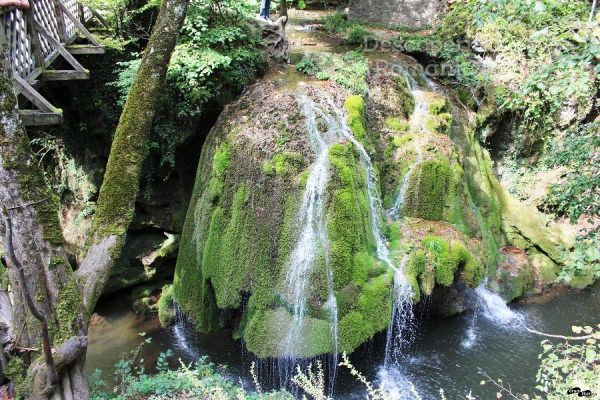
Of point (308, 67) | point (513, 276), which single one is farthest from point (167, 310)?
point (513, 276)

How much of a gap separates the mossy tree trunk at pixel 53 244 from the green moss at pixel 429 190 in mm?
5699

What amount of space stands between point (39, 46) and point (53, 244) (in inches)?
155

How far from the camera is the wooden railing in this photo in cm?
572

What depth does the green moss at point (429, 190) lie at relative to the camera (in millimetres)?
8969

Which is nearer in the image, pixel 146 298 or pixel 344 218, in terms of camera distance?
pixel 344 218

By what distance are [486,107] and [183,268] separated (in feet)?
26.8

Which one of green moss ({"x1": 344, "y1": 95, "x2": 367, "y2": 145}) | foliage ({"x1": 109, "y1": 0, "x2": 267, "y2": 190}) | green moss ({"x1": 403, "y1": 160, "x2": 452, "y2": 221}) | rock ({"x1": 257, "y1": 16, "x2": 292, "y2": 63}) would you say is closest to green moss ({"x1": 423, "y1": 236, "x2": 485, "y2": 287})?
green moss ({"x1": 403, "y1": 160, "x2": 452, "y2": 221})

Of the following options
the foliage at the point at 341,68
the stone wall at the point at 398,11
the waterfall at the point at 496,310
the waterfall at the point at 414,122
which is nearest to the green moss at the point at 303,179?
the waterfall at the point at 414,122

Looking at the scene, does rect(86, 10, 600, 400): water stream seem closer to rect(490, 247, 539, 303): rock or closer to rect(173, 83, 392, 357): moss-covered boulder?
rect(173, 83, 392, 357): moss-covered boulder

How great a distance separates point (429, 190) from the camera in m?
8.99

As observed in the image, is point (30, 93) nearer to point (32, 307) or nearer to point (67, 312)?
point (67, 312)

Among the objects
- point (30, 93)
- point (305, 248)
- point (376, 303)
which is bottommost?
point (376, 303)

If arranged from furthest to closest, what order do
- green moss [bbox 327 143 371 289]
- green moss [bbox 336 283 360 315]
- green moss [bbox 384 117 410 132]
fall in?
green moss [bbox 384 117 410 132], green moss [bbox 327 143 371 289], green moss [bbox 336 283 360 315]

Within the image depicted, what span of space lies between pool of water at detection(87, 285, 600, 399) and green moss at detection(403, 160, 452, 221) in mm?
1935
